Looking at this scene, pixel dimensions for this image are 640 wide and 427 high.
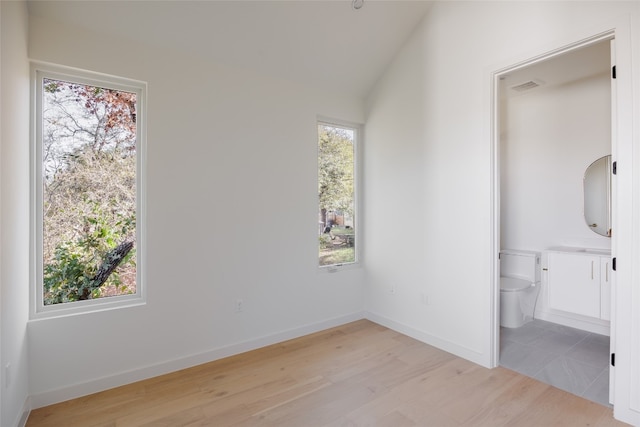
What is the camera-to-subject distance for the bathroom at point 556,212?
3041mm

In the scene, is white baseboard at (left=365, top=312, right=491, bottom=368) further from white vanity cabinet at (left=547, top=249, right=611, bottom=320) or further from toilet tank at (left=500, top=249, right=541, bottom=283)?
toilet tank at (left=500, top=249, right=541, bottom=283)

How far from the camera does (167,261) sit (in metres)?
2.64

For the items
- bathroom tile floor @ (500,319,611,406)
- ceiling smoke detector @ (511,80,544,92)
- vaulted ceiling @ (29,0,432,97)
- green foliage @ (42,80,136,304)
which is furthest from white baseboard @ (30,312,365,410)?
ceiling smoke detector @ (511,80,544,92)

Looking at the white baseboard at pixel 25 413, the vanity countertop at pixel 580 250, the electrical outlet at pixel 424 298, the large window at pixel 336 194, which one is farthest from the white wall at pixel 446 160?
the white baseboard at pixel 25 413

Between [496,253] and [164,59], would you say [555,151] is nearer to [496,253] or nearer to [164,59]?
[496,253]

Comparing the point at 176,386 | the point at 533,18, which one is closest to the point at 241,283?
the point at 176,386

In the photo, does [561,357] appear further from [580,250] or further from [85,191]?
[85,191]

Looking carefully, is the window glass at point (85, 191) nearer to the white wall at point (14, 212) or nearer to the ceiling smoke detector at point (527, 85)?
the white wall at point (14, 212)

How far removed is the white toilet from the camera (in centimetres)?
354

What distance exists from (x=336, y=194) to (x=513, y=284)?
7.22 feet

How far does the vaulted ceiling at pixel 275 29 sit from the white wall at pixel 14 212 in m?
0.48

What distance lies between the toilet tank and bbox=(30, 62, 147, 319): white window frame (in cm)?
396

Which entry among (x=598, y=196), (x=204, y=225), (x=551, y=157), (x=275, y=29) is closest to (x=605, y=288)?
(x=598, y=196)

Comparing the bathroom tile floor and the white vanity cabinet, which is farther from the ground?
the white vanity cabinet
